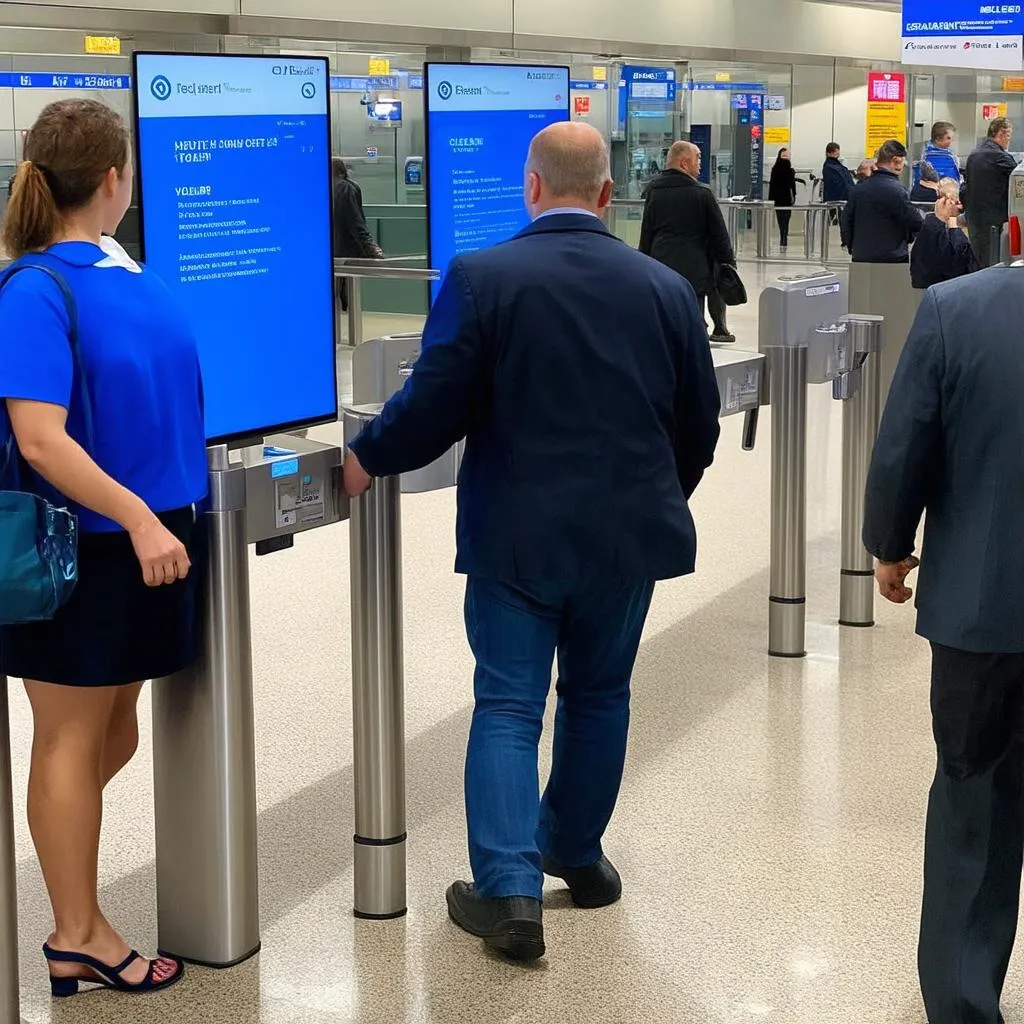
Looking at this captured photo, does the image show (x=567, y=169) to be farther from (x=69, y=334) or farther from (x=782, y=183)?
(x=782, y=183)

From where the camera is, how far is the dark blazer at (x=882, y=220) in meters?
10.0

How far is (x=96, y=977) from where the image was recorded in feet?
9.84

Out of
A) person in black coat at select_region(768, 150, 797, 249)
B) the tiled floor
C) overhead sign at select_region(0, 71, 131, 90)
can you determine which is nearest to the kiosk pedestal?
the tiled floor

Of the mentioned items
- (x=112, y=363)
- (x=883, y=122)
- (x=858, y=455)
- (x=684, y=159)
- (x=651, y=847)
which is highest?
(x=883, y=122)

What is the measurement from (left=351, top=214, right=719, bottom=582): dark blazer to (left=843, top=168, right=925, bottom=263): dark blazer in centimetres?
734

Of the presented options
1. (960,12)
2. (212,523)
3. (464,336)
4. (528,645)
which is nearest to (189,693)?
(212,523)

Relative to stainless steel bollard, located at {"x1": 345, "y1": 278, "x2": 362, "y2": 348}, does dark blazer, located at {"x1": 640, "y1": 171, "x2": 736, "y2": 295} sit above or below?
above

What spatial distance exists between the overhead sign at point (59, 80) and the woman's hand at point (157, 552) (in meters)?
7.19

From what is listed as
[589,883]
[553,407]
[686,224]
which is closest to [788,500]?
[589,883]

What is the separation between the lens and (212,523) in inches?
116

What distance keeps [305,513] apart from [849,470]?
9.82ft

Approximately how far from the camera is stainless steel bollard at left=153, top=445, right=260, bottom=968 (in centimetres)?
297

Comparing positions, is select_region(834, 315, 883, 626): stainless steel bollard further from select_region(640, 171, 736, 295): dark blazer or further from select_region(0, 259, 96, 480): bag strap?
select_region(640, 171, 736, 295): dark blazer

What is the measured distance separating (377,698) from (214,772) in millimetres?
417
